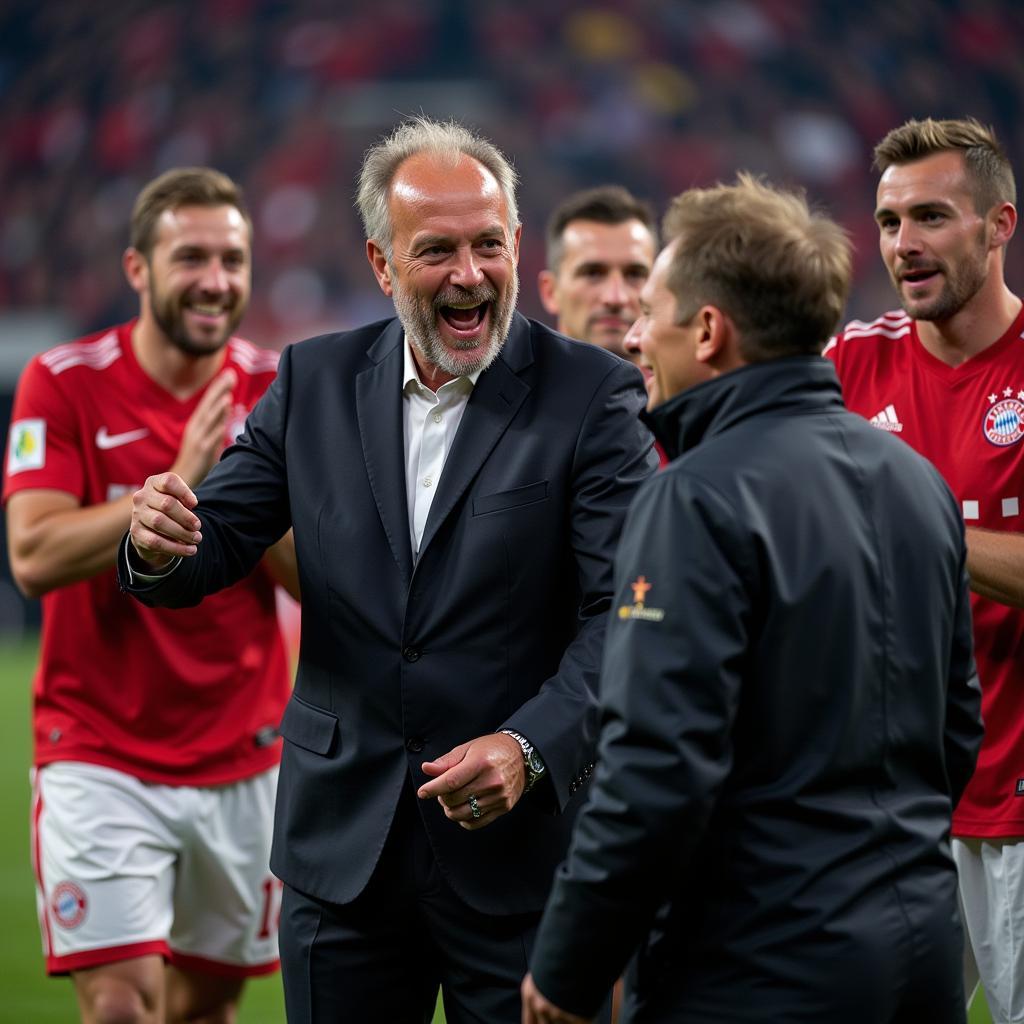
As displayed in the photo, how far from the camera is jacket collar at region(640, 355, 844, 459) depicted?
2.17 meters

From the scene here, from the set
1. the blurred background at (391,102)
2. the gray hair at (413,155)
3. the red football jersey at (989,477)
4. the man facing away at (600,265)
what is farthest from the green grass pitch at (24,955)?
the blurred background at (391,102)

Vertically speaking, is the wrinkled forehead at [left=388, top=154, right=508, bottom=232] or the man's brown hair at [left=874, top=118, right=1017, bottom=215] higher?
the man's brown hair at [left=874, top=118, right=1017, bottom=215]

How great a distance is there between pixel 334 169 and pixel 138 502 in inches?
796

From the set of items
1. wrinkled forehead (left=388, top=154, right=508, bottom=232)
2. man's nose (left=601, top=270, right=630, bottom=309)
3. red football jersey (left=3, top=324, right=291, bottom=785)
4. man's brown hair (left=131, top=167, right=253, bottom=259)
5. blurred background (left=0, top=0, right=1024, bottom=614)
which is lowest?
red football jersey (left=3, top=324, right=291, bottom=785)

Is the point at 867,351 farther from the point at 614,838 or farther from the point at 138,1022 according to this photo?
the point at 138,1022

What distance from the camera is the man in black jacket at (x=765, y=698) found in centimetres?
204

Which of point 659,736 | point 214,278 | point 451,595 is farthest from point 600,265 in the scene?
point 659,736

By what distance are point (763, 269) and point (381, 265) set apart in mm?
1180

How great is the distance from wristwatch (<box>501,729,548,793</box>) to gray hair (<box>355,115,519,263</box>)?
1.02 meters

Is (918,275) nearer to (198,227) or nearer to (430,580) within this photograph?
(430,580)

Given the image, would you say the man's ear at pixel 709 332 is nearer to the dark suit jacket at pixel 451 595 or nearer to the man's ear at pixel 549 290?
the dark suit jacket at pixel 451 595

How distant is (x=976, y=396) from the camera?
353 cm

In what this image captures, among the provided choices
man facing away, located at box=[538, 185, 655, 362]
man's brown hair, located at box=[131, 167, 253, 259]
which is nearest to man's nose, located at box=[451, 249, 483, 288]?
man's brown hair, located at box=[131, 167, 253, 259]

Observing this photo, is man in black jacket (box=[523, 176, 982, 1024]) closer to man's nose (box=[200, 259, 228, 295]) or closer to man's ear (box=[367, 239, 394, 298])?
man's ear (box=[367, 239, 394, 298])
